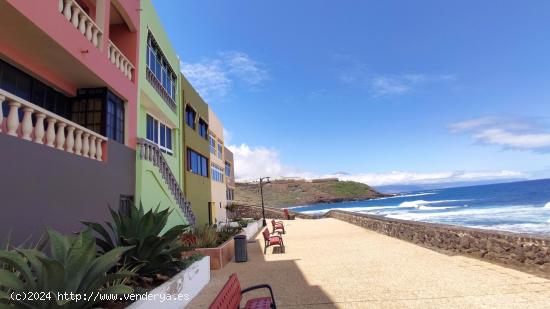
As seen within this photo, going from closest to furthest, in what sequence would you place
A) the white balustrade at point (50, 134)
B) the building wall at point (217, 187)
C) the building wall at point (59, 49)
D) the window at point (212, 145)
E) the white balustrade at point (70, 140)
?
the building wall at point (59, 49) → the white balustrade at point (50, 134) → the white balustrade at point (70, 140) → the building wall at point (217, 187) → the window at point (212, 145)

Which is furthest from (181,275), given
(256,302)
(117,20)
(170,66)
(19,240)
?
(170,66)

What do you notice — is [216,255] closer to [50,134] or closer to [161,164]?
[161,164]

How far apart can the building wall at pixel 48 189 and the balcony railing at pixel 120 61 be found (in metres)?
2.17

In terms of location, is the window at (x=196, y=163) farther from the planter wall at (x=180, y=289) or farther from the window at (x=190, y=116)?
the planter wall at (x=180, y=289)

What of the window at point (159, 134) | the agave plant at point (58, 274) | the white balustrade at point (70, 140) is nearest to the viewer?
the agave plant at point (58, 274)

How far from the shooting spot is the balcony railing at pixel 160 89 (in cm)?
1173

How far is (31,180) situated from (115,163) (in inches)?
122

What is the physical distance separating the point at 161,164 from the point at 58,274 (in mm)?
7976

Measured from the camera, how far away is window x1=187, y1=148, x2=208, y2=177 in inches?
675

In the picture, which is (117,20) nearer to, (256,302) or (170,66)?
(170,66)

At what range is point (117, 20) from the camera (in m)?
10.0

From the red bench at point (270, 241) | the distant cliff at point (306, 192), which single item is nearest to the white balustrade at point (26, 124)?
the red bench at point (270, 241)

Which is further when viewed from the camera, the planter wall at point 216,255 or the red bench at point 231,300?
the planter wall at point 216,255

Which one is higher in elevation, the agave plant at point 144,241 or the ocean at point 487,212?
the agave plant at point 144,241
